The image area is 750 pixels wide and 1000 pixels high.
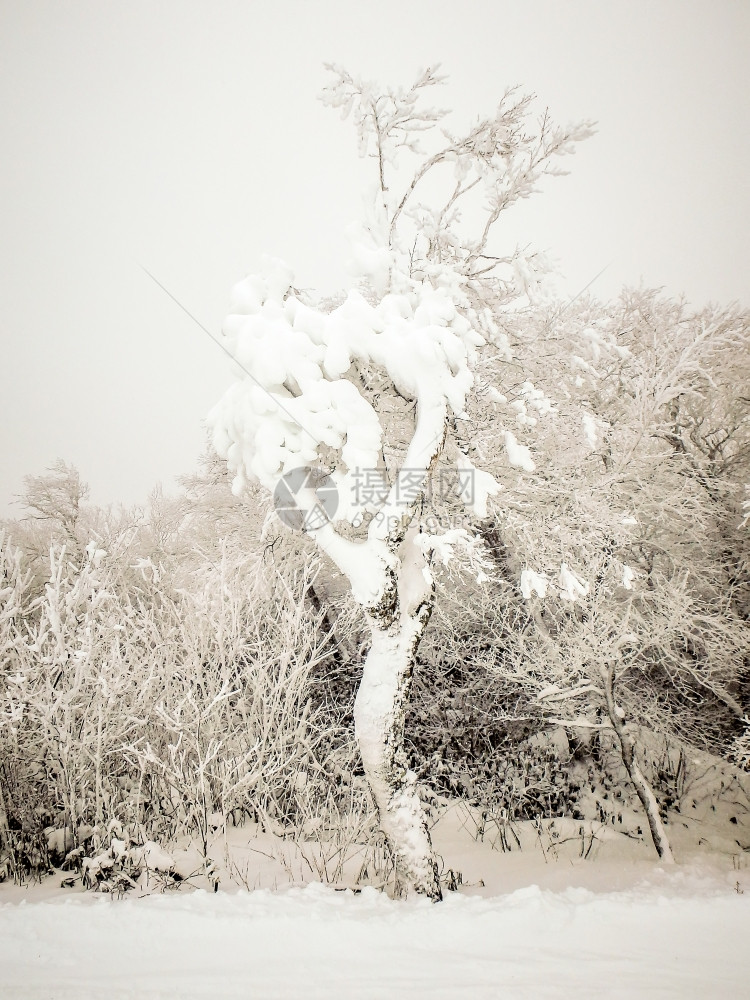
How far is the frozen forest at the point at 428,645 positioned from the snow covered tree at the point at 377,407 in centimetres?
3

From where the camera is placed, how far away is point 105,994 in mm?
2570

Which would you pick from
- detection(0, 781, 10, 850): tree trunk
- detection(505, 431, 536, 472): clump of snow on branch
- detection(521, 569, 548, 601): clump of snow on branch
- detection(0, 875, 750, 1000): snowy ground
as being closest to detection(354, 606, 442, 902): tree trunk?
detection(0, 875, 750, 1000): snowy ground

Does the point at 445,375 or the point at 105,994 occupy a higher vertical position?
the point at 445,375

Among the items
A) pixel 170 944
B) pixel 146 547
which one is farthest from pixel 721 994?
pixel 146 547

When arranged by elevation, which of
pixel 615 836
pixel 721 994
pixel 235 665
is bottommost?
pixel 615 836

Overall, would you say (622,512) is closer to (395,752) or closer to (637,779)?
(637,779)

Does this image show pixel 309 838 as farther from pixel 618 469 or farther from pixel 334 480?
pixel 618 469

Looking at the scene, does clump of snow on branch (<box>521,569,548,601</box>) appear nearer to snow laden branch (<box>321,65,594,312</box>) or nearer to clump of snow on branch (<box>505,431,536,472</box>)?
clump of snow on branch (<box>505,431,536,472</box>)

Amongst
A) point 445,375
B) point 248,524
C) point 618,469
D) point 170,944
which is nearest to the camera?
point 170,944

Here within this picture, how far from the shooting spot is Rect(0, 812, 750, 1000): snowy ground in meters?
2.71

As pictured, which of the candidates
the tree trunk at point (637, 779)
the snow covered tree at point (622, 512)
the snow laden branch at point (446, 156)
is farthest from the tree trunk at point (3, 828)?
the snow laden branch at point (446, 156)

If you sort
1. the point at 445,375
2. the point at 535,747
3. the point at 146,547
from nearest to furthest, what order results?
1. the point at 445,375
2. the point at 535,747
3. the point at 146,547

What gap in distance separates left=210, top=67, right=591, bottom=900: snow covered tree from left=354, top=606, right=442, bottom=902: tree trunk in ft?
0.04

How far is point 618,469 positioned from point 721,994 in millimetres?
4927
